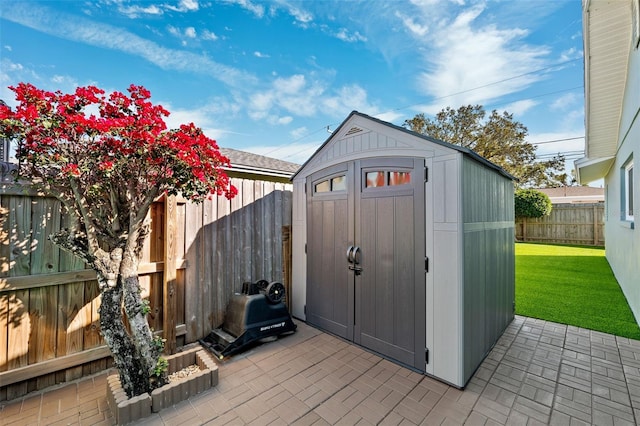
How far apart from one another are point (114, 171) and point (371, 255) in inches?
99.5


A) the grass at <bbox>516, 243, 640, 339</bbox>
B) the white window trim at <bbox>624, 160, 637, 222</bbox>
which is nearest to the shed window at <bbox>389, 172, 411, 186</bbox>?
the grass at <bbox>516, 243, 640, 339</bbox>

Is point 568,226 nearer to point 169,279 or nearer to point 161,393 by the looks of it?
point 169,279

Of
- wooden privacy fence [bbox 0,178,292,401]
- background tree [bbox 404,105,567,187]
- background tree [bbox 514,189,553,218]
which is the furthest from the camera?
background tree [bbox 404,105,567,187]

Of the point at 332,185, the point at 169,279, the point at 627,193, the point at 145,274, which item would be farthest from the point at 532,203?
the point at 145,274

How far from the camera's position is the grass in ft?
12.5

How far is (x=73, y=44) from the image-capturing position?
12.3ft

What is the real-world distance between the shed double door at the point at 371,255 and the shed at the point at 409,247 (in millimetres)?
12

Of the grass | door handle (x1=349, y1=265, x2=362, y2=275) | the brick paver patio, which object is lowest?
the brick paver patio

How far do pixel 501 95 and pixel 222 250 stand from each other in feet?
55.0

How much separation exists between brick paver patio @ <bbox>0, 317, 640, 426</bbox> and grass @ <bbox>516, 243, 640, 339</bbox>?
0.83 metres

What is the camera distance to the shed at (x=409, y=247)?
2418 mm

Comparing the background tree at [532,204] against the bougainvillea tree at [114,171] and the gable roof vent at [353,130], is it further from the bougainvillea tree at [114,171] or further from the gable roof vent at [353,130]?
the bougainvillea tree at [114,171]

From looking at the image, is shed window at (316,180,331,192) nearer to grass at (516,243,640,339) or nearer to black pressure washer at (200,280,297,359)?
black pressure washer at (200,280,297,359)

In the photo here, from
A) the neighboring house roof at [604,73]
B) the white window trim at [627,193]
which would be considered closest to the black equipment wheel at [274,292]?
the neighboring house roof at [604,73]
